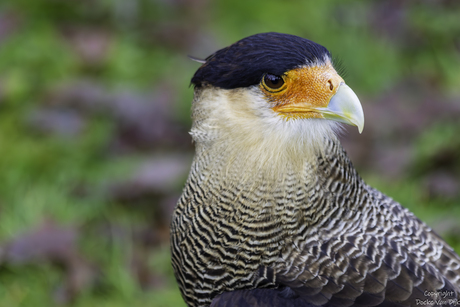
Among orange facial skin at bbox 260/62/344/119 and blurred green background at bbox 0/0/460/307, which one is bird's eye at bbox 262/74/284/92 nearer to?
orange facial skin at bbox 260/62/344/119

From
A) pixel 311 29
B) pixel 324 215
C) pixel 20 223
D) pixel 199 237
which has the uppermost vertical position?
pixel 311 29

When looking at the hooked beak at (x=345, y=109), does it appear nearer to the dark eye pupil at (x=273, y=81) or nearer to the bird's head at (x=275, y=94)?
the bird's head at (x=275, y=94)

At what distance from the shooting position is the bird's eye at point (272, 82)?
2416 millimetres

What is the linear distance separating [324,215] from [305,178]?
0.66ft

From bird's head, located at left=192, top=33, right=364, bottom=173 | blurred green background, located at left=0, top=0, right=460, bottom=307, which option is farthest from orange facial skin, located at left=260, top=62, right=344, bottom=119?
blurred green background, located at left=0, top=0, right=460, bottom=307

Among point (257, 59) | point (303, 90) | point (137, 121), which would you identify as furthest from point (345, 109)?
point (137, 121)

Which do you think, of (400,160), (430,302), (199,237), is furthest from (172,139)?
(430,302)

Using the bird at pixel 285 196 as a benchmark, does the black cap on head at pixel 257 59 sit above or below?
above

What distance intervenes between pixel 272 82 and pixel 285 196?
498mm

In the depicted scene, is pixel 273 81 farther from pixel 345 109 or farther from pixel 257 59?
pixel 345 109

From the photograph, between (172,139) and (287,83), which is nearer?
(287,83)

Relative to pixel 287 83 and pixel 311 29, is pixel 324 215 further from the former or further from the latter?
pixel 311 29

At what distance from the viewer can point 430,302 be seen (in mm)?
2467

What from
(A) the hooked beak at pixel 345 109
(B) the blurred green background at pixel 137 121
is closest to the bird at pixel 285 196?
(A) the hooked beak at pixel 345 109
